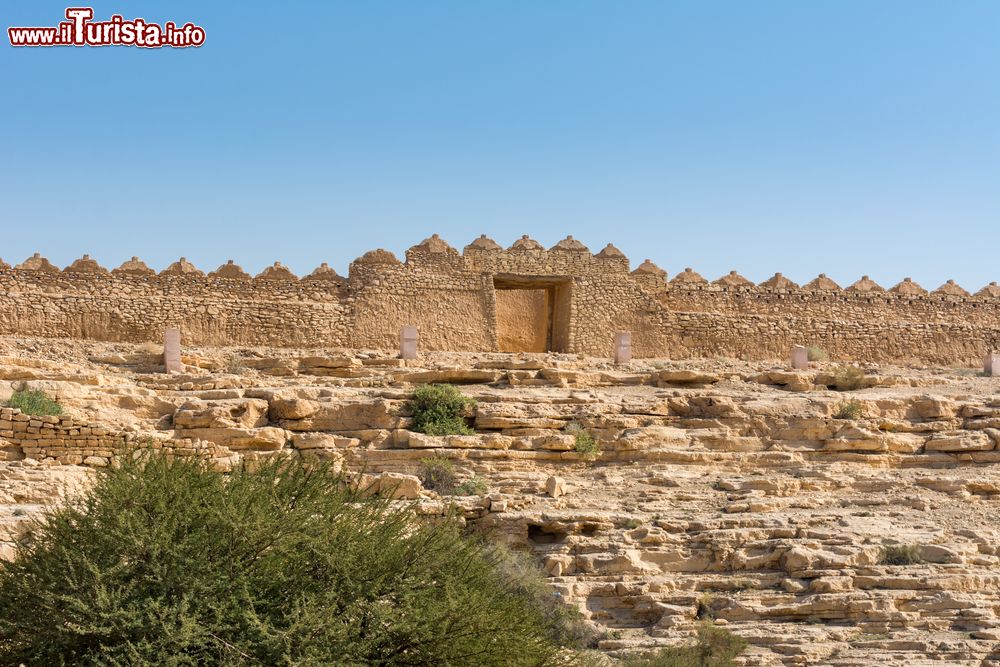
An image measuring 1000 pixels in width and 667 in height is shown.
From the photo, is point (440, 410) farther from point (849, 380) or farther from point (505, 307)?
point (505, 307)

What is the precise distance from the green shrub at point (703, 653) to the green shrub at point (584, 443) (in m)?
4.87

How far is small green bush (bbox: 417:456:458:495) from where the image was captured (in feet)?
50.7

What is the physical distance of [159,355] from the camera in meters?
20.0

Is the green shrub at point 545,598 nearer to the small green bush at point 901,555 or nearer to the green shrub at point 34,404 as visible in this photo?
the small green bush at point 901,555

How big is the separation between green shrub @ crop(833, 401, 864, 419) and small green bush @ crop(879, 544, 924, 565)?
4329mm

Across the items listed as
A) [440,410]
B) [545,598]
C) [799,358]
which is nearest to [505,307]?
[799,358]

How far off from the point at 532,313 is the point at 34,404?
13.2m

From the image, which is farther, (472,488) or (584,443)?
(584,443)

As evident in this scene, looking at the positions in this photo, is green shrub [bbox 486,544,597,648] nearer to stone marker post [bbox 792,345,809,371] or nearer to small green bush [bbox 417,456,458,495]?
small green bush [bbox 417,456,458,495]

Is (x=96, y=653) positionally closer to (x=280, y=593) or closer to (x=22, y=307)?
(x=280, y=593)

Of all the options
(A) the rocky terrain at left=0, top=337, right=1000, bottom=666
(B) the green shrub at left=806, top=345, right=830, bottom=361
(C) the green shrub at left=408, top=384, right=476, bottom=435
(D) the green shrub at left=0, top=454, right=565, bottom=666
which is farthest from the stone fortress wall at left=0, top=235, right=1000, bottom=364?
(D) the green shrub at left=0, top=454, right=565, bottom=666

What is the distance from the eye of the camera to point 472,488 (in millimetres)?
15398

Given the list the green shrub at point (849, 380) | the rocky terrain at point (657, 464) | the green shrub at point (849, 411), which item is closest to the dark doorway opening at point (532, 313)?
the rocky terrain at point (657, 464)

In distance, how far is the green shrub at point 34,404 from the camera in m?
15.1
